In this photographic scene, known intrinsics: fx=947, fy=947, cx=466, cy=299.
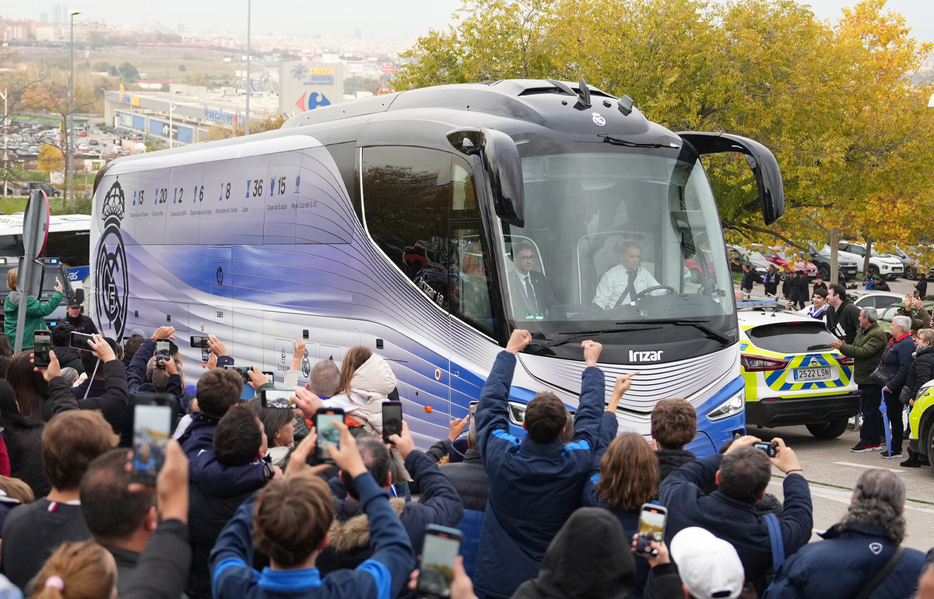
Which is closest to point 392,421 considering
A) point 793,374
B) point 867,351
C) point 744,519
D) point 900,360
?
point 744,519

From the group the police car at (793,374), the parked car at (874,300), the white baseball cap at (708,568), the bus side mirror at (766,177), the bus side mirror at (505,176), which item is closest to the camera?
the white baseball cap at (708,568)

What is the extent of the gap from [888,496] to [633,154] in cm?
518

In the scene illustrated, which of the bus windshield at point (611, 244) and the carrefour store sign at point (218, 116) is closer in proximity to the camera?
the bus windshield at point (611, 244)

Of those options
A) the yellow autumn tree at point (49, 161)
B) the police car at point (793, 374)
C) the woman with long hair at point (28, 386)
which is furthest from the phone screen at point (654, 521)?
the yellow autumn tree at point (49, 161)

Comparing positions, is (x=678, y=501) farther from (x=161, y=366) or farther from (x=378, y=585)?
(x=161, y=366)

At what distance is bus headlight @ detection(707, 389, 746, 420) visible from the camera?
26.6 ft

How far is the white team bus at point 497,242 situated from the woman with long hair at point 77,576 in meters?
4.89

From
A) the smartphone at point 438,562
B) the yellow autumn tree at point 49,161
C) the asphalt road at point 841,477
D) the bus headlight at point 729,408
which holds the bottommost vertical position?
the yellow autumn tree at point 49,161

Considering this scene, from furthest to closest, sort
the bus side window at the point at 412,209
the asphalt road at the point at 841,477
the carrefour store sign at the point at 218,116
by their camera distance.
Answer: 1. the carrefour store sign at the point at 218,116
2. the bus side window at the point at 412,209
3. the asphalt road at the point at 841,477

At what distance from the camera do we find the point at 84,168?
11219 centimetres

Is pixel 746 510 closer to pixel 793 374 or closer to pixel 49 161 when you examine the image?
pixel 793 374

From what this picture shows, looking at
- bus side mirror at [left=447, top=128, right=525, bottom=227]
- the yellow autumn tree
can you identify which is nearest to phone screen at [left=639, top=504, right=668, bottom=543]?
bus side mirror at [left=447, top=128, right=525, bottom=227]

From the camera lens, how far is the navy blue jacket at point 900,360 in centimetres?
1122

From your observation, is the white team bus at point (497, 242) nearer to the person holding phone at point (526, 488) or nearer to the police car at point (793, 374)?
the person holding phone at point (526, 488)
